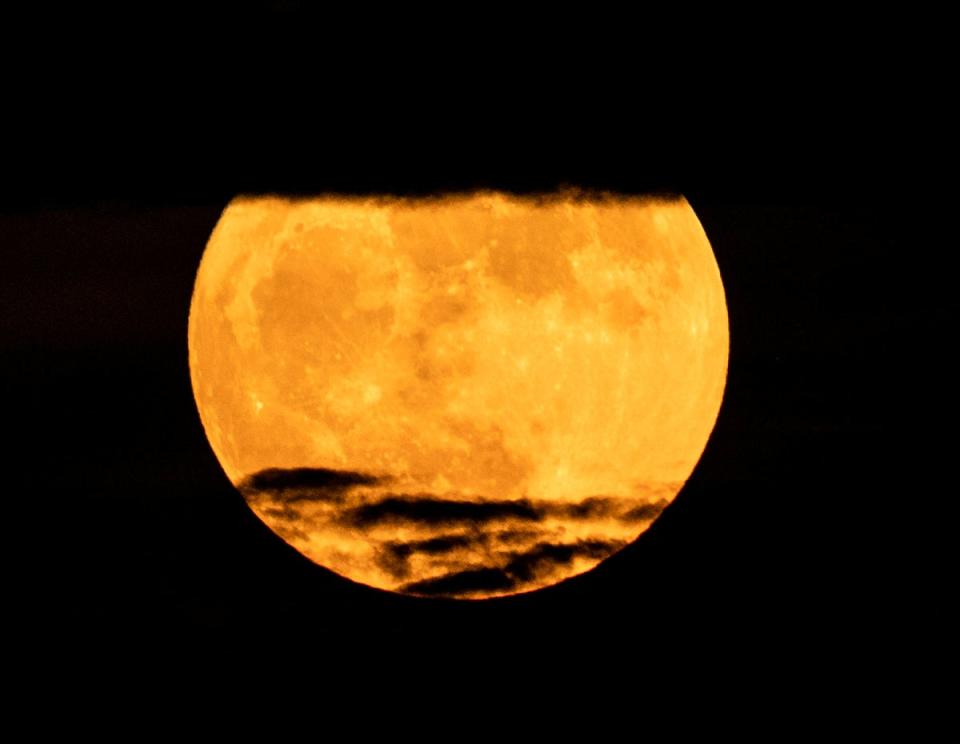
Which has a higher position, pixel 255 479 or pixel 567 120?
pixel 567 120

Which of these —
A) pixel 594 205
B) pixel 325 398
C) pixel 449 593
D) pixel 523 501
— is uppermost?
pixel 594 205

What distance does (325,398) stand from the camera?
45.2 inches

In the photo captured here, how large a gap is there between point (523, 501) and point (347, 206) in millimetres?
441

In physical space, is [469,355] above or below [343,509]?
above

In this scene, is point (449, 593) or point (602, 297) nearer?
point (602, 297)

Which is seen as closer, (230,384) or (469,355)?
(469,355)

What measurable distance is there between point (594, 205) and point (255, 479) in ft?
1.94

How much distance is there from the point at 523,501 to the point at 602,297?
0.93 ft

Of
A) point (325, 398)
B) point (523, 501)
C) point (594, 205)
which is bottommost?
point (523, 501)

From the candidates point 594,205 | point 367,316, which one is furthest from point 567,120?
point 367,316

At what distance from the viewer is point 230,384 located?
122cm

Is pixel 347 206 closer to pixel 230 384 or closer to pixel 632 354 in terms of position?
pixel 230 384

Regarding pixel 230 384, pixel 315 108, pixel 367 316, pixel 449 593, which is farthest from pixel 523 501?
pixel 315 108

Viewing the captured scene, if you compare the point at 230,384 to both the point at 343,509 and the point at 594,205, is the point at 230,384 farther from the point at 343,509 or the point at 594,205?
the point at 594,205
